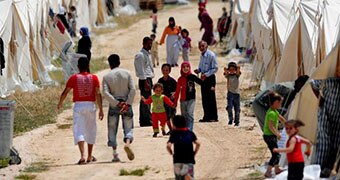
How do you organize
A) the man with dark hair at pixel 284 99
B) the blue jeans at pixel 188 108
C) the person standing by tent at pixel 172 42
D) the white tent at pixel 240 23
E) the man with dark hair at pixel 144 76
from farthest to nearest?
the white tent at pixel 240 23
the person standing by tent at pixel 172 42
the man with dark hair at pixel 144 76
the blue jeans at pixel 188 108
the man with dark hair at pixel 284 99

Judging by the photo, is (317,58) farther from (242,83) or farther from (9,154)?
(242,83)

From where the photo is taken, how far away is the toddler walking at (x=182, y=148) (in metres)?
11.9

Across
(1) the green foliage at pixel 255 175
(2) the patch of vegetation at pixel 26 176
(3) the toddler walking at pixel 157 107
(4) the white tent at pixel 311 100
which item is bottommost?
(2) the patch of vegetation at pixel 26 176

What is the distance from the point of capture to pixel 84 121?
1482 cm

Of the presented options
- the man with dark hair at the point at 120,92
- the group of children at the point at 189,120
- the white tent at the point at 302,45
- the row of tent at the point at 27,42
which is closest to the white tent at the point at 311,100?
the group of children at the point at 189,120

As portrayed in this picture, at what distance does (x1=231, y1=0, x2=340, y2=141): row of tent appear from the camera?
13406mm

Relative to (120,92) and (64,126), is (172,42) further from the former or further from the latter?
(120,92)

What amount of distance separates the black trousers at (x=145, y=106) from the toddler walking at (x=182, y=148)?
646 centimetres

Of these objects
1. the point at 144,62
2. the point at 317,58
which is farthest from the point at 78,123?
the point at 317,58

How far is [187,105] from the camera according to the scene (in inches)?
661

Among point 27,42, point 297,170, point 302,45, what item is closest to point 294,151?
point 297,170

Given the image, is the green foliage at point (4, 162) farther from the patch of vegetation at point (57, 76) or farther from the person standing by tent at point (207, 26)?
the person standing by tent at point (207, 26)

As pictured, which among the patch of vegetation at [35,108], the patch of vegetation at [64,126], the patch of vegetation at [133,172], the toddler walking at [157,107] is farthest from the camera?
the patch of vegetation at [64,126]

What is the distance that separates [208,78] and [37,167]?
15.8ft
